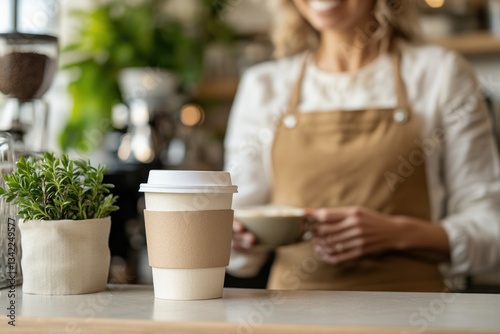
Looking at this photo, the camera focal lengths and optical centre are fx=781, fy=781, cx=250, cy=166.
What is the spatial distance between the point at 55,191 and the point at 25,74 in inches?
10.2

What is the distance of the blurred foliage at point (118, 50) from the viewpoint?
137 inches

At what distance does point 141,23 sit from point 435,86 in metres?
2.04

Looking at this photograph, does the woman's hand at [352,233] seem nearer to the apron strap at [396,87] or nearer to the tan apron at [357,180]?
the tan apron at [357,180]

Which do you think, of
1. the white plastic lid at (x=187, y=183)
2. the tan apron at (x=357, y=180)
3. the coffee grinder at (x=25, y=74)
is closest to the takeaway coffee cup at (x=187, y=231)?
the white plastic lid at (x=187, y=183)

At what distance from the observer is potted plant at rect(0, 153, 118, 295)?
99 centimetres

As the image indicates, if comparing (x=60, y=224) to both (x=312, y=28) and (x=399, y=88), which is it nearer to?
(x=399, y=88)

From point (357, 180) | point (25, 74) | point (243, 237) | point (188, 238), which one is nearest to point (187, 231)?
point (188, 238)

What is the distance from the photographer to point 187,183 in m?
0.95

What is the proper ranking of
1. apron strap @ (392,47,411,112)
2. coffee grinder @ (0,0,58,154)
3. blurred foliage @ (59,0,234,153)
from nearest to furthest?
coffee grinder @ (0,0,58,154) < apron strap @ (392,47,411,112) < blurred foliage @ (59,0,234,153)

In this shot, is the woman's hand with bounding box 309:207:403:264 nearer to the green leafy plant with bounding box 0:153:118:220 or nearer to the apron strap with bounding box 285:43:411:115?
the apron strap with bounding box 285:43:411:115

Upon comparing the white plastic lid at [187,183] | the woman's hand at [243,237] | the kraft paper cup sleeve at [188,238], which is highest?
the white plastic lid at [187,183]

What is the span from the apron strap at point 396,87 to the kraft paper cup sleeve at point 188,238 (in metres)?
1.00

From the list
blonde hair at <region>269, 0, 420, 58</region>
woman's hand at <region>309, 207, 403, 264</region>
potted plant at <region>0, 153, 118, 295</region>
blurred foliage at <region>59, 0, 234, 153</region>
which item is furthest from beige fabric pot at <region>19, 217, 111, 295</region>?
blurred foliage at <region>59, 0, 234, 153</region>

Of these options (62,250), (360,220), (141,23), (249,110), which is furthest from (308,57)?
(141,23)
